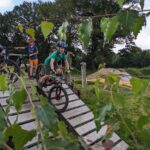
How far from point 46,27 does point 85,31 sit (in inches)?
3.8

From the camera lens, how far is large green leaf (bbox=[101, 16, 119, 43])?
1033 mm

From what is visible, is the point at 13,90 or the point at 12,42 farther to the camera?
the point at 12,42

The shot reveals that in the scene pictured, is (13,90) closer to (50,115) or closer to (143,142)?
(50,115)

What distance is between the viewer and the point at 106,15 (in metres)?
1.10

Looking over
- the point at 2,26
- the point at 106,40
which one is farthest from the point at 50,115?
the point at 2,26

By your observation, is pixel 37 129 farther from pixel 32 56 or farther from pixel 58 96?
pixel 32 56

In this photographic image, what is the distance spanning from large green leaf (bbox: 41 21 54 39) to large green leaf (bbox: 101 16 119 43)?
0.42ft

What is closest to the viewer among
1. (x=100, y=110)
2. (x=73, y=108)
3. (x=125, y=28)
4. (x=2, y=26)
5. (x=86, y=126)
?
(x=125, y=28)

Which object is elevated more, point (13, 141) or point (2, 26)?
point (13, 141)

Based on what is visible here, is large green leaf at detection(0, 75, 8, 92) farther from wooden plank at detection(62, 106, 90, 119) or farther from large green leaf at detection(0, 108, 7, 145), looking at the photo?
wooden plank at detection(62, 106, 90, 119)

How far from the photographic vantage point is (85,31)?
1.08 metres

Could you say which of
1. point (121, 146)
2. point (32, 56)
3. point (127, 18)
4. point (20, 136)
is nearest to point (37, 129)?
point (20, 136)

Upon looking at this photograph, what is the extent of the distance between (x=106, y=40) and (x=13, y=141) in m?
0.32

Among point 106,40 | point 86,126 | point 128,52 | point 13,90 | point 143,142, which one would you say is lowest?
point 128,52
